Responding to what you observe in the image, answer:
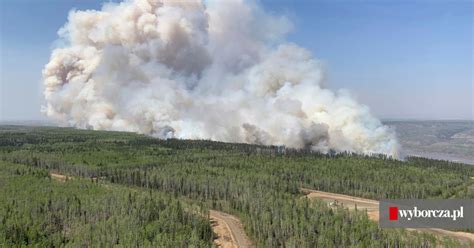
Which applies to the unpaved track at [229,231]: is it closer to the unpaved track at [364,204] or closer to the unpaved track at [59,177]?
the unpaved track at [364,204]

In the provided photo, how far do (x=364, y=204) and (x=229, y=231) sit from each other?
4588 centimetres

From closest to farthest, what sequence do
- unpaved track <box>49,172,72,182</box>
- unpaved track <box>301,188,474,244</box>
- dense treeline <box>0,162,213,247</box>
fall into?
dense treeline <box>0,162,213,247</box> < unpaved track <box>301,188,474,244</box> < unpaved track <box>49,172,72,182</box>

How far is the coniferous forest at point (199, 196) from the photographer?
275ft

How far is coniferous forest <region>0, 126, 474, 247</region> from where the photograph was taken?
275 feet

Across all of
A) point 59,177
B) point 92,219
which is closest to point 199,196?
point 92,219

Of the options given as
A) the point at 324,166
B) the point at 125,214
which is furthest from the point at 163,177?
the point at 324,166

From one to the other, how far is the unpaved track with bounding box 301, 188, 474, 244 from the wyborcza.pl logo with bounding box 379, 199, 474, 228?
6.17 feet

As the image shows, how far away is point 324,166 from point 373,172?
65.0 ft

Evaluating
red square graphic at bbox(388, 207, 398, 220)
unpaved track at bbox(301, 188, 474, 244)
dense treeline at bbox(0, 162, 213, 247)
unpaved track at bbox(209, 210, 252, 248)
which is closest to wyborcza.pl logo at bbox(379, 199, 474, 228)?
red square graphic at bbox(388, 207, 398, 220)

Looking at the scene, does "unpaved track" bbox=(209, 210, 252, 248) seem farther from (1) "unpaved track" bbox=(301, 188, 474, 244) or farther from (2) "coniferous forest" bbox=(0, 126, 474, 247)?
(1) "unpaved track" bbox=(301, 188, 474, 244)

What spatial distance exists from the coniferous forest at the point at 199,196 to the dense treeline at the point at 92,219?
247 millimetres

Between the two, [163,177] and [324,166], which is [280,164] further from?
[163,177]

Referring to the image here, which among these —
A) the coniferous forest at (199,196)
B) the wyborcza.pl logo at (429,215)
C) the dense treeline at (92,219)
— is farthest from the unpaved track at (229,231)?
the wyborcza.pl logo at (429,215)

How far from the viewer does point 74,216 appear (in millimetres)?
93688
